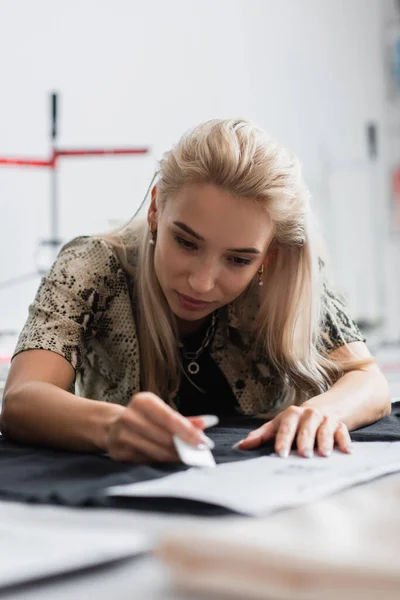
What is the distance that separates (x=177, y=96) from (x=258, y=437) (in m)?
1.97

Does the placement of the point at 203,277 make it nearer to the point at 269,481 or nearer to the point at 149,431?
the point at 149,431

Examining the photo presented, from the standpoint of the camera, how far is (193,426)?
0.82 m

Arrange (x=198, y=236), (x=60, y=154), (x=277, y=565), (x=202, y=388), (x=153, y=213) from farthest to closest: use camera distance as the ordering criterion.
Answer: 1. (x=60, y=154)
2. (x=202, y=388)
3. (x=153, y=213)
4. (x=198, y=236)
5. (x=277, y=565)

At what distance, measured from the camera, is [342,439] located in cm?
97

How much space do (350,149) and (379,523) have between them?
11.4 ft

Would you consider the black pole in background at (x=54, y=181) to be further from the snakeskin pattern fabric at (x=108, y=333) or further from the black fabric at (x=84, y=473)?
the black fabric at (x=84, y=473)

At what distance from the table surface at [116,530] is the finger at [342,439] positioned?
0.12 m

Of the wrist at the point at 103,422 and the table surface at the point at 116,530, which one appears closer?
the table surface at the point at 116,530

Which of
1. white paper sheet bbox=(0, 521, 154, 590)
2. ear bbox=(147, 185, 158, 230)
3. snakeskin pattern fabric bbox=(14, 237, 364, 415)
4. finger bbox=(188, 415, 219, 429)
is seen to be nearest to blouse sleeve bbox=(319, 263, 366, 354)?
snakeskin pattern fabric bbox=(14, 237, 364, 415)

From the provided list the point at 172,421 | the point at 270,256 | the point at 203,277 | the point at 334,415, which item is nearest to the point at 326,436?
the point at 334,415

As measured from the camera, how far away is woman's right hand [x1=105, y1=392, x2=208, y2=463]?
2.67 ft

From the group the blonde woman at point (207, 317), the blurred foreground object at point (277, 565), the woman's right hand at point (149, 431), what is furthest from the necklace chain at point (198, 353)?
the blurred foreground object at point (277, 565)

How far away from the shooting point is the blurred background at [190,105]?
2170mm

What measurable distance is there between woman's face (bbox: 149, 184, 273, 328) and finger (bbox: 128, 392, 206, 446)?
1.36ft
